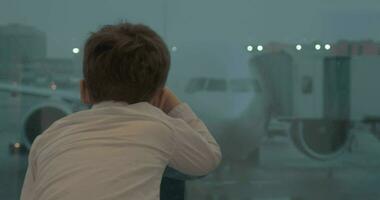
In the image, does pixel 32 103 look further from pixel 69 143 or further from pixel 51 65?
pixel 69 143

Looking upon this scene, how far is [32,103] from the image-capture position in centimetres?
300

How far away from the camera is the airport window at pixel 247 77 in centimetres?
290

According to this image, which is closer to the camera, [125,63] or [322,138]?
[125,63]

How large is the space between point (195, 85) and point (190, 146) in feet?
5.53

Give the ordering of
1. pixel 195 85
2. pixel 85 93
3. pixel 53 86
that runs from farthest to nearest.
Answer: pixel 53 86, pixel 195 85, pixel 85 93

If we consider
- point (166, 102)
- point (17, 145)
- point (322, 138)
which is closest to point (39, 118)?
point (17, 145)

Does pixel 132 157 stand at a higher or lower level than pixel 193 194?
higher

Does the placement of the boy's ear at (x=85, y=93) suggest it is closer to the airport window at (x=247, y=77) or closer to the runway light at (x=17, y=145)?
the airport window at (x=247, y=77)

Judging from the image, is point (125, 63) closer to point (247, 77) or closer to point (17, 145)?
point (247, 77)

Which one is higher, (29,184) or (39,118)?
(29,184)

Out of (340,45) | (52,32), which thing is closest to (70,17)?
(52,32)

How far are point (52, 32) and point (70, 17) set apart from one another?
0.11m

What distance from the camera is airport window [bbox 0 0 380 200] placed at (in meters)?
2.90

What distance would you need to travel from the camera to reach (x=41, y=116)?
9.89 feet
